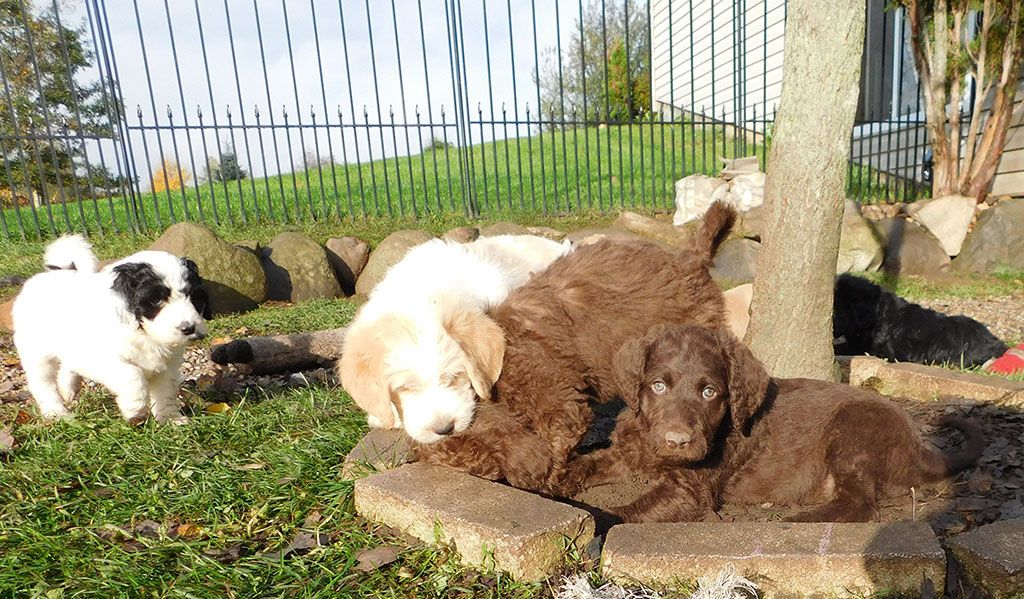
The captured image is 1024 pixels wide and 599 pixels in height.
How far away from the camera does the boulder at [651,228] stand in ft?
37.4

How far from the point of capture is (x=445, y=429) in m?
2.89

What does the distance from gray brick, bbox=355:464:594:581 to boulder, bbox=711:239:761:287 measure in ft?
27.7

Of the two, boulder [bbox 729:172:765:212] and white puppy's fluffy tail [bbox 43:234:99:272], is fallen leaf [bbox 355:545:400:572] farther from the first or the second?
boulder [bbox 729:172:765:212]

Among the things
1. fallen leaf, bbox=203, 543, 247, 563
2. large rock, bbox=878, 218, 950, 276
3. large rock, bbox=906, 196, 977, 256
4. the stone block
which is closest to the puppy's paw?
fallen leaf, bbox=203, 543, 247, 563

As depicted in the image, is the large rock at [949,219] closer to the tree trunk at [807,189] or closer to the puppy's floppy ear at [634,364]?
the tree trunk at [807,189]

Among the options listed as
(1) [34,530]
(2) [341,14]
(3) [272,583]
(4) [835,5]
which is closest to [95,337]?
(1) [34,530]

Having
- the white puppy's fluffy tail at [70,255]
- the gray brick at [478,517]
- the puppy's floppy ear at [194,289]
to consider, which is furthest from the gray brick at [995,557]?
the white puppy's fluffy tail at [70,255]

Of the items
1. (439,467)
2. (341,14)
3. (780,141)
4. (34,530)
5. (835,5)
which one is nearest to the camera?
(34,530)

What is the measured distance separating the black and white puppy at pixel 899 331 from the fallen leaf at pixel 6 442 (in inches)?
247

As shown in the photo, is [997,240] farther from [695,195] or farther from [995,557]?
[995,557]

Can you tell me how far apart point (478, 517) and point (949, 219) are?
12.6 metres

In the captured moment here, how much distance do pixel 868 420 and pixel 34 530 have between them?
12.4 ft

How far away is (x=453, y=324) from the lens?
10.1 feet

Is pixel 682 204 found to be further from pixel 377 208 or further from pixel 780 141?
pixel 780 141
